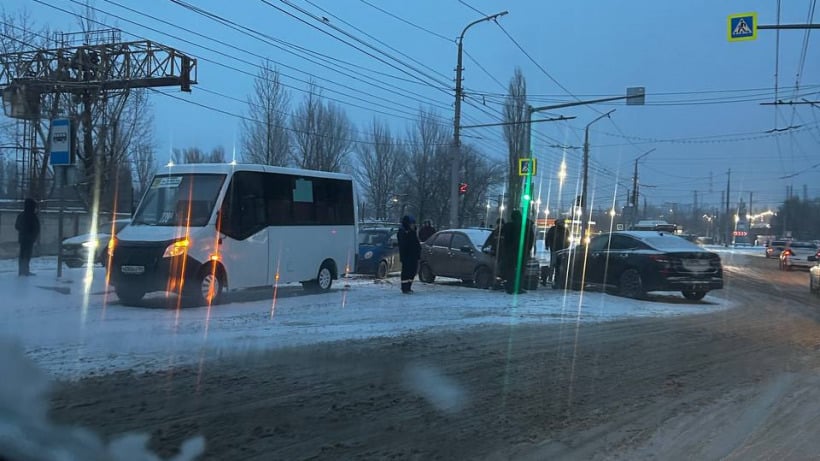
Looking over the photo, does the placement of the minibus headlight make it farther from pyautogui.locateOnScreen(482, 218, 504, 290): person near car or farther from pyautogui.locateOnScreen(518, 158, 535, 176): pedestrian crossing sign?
pyautogui.locateOnScreen(518, 158, 535, 176): pedestrian crossing sign

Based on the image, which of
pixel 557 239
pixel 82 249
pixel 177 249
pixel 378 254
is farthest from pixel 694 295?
pixel 82 249

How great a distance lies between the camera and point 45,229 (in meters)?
23.6

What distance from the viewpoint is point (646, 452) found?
4641 millimetres

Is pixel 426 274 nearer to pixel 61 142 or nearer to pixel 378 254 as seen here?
pixel 378 254

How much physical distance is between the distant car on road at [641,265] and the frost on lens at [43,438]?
11921mm

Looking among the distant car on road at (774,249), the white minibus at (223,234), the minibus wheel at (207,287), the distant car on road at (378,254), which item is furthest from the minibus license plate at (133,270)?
the distant car on road at (774,249)

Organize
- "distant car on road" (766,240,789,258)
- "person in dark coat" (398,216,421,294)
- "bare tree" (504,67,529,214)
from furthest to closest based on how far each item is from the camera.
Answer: "distant car on road" (766,240,789,258) < "bare tree" (504,67,529,214) < "person in dark coat" (398,216,421,294)

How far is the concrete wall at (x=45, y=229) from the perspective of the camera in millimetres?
22406

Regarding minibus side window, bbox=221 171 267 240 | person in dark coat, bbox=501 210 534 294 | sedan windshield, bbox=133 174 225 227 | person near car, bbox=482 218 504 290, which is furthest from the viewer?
person near car, bbox=482 218 504 290

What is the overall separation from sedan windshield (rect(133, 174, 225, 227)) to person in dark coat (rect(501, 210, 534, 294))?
635cm

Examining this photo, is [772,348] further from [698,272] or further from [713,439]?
[698,272]

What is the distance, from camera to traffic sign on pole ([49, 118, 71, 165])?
1287cm

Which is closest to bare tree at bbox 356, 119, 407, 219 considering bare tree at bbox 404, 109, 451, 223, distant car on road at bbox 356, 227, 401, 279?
bare tree at bbox 404, 109, 451, 223

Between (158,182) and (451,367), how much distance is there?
292 inches
